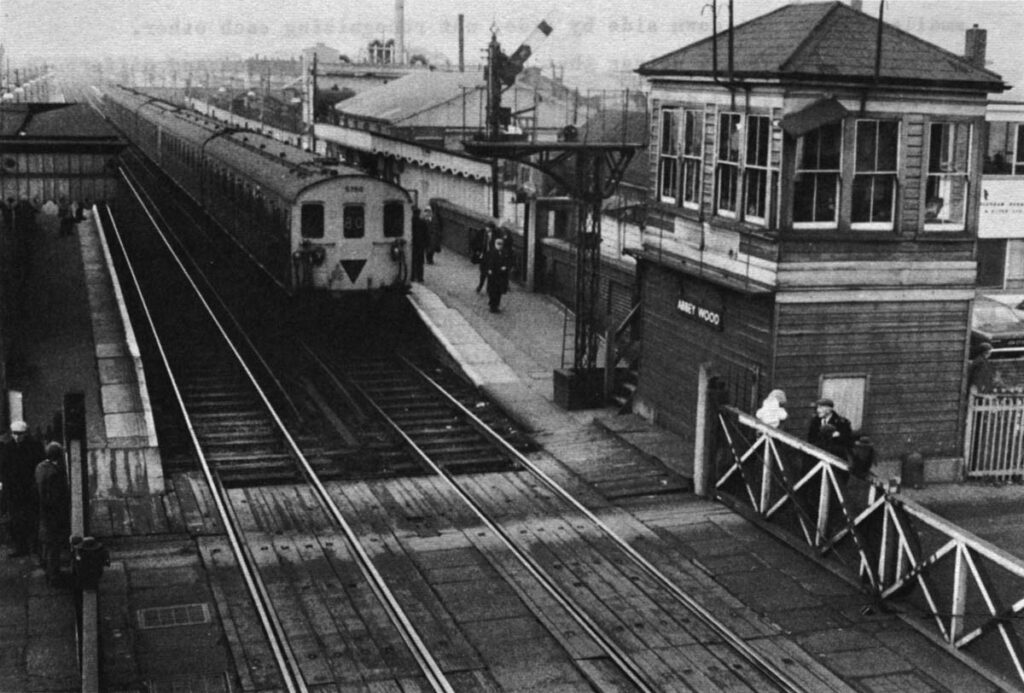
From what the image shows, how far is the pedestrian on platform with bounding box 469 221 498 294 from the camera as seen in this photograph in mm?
28953

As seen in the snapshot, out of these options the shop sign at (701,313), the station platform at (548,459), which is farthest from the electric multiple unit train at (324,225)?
the shop sign at (701,313)

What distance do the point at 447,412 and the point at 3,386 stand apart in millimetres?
7543

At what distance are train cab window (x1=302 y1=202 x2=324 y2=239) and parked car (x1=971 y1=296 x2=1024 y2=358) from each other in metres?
12.5

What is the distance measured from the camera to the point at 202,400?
861 inches

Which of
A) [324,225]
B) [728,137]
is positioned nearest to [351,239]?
[324,225]

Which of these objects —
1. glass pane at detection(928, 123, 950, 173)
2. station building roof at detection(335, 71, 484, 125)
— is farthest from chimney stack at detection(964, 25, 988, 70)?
station building roof at detection(335, 71, 484, 125)

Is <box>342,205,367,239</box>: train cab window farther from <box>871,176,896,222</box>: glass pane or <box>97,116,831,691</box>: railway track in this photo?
<box>871,176,896,222</box>: glass pane

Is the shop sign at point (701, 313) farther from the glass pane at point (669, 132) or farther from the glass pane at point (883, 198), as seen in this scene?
the glass pane at point (883, 198)

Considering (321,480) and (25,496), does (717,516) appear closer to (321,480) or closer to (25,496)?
(321,480)

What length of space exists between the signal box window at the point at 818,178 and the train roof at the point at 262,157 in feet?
37.4

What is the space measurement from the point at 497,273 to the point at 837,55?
11.7 meters

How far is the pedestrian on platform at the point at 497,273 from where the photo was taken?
27281mm

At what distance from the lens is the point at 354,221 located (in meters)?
26.1

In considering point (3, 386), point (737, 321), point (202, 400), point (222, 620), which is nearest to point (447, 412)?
point (202, 400)
